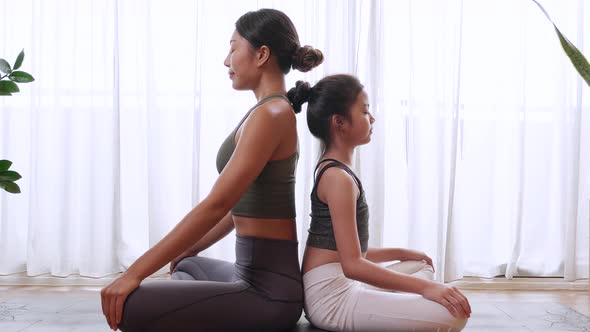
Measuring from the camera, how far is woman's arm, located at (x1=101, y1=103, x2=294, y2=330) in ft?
3.94

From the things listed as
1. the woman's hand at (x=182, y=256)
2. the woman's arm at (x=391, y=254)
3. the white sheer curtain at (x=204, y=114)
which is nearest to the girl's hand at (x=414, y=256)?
the woman's arm at (x=391, y=254)

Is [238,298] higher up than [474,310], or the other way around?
[238,298]

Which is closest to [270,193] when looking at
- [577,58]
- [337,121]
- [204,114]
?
[337,121]

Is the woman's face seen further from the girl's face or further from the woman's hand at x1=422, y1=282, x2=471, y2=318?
the woman's hand at x1=422, y1=282, x2=471, y2=318

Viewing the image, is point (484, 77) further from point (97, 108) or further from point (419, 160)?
point (97, 108)

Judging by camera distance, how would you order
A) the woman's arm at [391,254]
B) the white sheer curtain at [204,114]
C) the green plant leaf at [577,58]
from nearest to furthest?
the green plant leaf at [577,58] → the woman's arm at [391,254] → the white sheer curtain at [204,114]

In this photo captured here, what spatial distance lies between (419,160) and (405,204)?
219 millimetres

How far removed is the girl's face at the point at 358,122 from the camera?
143cm

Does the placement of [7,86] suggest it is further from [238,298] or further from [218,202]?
[238,298]

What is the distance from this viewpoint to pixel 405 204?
2.95 meters

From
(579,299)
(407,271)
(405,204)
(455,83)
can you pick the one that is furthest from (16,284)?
(579,299)

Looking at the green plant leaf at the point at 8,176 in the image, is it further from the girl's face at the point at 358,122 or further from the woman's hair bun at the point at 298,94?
the girl's face at the point at 358,122

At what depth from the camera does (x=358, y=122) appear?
4.69ft

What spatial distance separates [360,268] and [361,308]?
98mm
